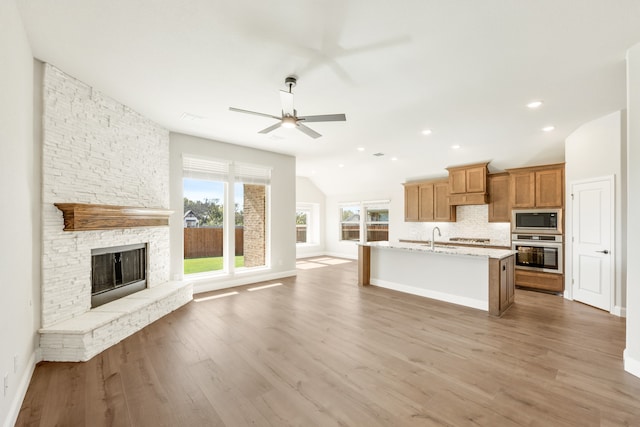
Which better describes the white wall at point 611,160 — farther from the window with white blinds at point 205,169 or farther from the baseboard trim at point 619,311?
the window with white blinds at point 205,169

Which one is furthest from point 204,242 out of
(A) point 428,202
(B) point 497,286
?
(B) point 497,286

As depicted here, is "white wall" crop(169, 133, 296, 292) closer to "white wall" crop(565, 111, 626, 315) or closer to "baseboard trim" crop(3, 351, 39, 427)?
"baseboard trim" crop(3, 351, 39, 427)

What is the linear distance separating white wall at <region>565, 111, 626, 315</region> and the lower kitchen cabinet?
43.9 inches

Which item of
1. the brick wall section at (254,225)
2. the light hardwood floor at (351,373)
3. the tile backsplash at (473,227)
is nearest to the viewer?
the light hardwood floor at (351,373)

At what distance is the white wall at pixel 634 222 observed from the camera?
249 cm

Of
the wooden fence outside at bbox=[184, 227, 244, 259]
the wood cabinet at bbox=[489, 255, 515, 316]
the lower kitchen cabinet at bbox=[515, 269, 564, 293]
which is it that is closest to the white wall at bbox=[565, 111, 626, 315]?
the lower kitchen cabinet at bbox=[515, 269, 564, 293]

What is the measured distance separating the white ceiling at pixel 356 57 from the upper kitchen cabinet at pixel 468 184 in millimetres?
1693

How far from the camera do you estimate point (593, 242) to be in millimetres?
4359

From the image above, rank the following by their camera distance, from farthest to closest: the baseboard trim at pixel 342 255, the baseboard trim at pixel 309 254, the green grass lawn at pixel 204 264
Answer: the baseboard trim at pixel 309 254, the baseboard trim at pixel 342 255, the green grass lawn at pixel 204 264

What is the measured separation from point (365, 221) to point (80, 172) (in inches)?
310

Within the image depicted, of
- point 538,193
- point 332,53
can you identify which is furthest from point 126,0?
point 538,193

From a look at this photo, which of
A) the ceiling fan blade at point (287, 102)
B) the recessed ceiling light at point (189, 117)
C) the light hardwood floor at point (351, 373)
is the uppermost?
the recessed ceiling light at point (189, 117)

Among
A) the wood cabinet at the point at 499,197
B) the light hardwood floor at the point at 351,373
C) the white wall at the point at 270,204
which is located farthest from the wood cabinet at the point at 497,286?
the white wall at the point at 270,204

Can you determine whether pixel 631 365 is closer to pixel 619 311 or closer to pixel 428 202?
pixel 619 311
